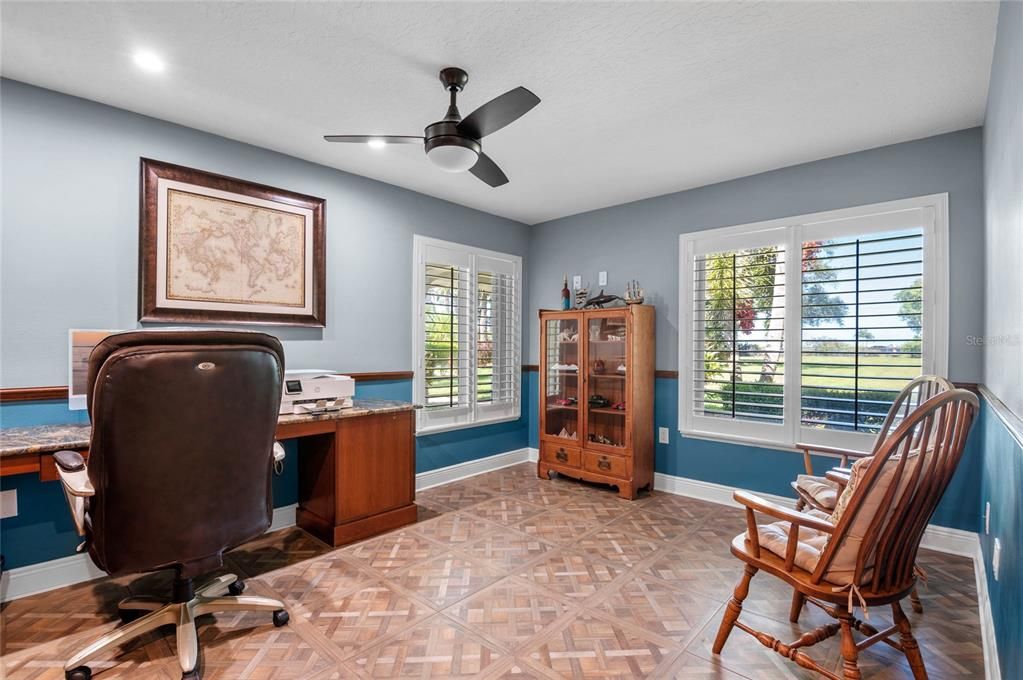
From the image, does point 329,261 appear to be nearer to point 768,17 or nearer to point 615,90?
point 615,90

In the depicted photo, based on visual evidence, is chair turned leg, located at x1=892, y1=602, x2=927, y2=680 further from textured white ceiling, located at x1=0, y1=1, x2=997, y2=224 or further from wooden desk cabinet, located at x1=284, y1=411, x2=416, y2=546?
wooden desk cabinet, located at x1=284, y1=411, x2=416, y2=546

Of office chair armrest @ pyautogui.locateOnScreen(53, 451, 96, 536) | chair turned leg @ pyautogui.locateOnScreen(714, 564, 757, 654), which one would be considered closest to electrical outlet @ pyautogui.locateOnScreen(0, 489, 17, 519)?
office chair armrest @ pyautogui.locateOnScreen(53, 451, 96, 536)

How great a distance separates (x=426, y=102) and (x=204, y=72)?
1.05m

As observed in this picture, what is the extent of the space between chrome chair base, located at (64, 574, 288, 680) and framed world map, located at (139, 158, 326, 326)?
1.52 meters

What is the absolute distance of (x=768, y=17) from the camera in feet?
6.27

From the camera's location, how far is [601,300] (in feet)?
14.2

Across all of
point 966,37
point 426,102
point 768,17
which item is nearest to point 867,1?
point 768,17

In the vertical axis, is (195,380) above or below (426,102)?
below

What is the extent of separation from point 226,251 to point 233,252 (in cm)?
4

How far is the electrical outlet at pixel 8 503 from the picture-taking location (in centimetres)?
220

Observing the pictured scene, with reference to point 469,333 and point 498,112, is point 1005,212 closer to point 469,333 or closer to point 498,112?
point 498,112

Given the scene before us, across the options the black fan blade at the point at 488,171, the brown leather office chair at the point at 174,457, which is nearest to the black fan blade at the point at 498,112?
the black fan blade at the point at 488,171

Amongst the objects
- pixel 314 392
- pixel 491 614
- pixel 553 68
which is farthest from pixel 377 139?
pixel 491 614

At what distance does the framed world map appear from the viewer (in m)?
2.75
